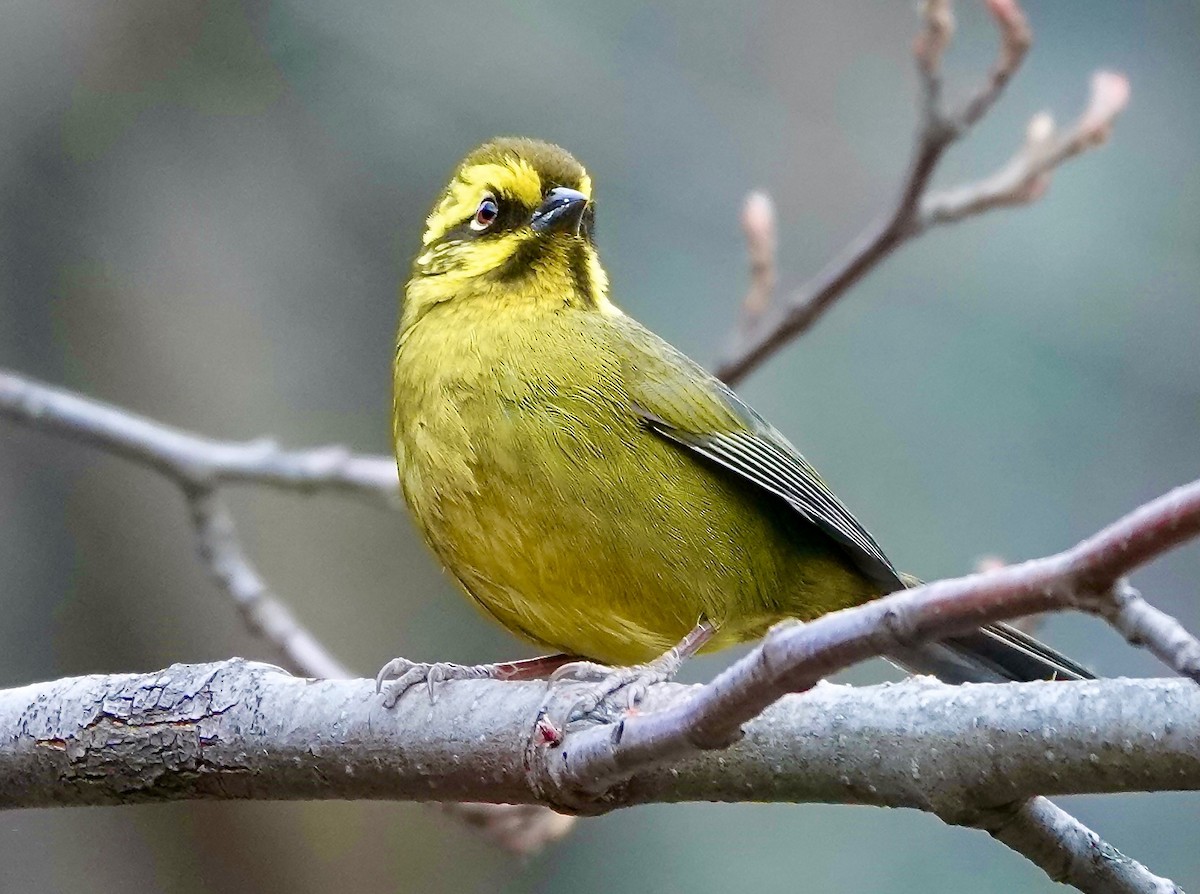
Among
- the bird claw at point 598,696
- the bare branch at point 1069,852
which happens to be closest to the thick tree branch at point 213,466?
the bird claw at point 598,696

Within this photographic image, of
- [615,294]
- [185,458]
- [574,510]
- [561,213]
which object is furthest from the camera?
[615,294]

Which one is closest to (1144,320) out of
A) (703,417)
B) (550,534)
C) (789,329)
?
(789,329)

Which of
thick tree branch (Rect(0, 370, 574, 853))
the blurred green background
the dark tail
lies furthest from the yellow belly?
the blurred green background

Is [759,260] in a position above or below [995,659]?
above

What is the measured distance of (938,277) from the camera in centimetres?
682

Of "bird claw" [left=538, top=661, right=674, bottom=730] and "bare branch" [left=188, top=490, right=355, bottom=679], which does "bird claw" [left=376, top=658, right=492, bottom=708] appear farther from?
"bare branch" [left=188, top=490, right=355, bottom=679]

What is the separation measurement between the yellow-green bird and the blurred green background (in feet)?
8.57

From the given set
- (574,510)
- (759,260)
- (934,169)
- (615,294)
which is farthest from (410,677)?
(615,294)

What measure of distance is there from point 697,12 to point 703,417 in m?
4.79

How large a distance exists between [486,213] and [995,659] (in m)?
1.67

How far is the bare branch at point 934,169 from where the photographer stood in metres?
3.57

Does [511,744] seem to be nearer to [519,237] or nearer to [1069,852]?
[1069,852]

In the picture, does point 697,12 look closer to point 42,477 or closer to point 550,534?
point 42,477

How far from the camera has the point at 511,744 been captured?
7.23 feet
